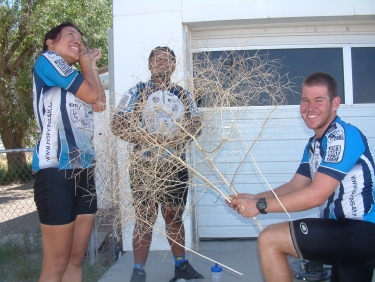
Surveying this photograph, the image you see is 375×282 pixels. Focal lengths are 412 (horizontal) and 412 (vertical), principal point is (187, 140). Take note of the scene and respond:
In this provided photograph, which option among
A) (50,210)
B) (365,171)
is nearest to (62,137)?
(50,210)

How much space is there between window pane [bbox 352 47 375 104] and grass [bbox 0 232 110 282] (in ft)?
11.7

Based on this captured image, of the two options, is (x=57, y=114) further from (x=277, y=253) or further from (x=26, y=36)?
(x=26, y=36)

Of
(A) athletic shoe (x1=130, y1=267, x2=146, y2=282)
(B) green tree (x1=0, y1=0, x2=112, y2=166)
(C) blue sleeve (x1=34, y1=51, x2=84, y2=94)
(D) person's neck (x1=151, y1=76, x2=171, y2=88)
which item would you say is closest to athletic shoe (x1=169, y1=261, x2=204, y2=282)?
(A) athletic shoe (x1=130, y1=267, x2=146, y2=282)

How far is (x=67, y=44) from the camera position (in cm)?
273

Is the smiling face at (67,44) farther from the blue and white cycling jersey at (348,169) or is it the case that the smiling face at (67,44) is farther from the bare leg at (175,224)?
the blue and white cycling jersey at (348,169)

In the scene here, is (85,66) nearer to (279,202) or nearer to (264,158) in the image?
(279,202)

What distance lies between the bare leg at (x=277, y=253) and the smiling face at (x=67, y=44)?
1.69 m

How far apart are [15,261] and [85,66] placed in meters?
2.89

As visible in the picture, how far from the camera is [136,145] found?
2600mm

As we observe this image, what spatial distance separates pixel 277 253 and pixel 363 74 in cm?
357

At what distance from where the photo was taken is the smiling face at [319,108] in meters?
2.50

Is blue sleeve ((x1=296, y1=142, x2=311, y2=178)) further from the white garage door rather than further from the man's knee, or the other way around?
the white garage door

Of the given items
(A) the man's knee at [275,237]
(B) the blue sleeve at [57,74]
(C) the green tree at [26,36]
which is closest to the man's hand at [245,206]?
(A) the man's knee at [275,237]

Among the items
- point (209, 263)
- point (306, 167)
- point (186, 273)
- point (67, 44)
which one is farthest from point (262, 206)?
point (209, 263)
